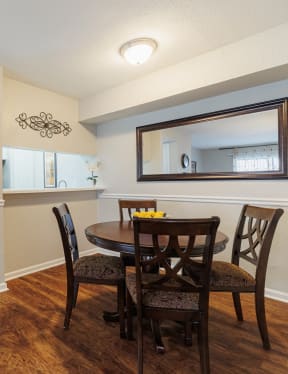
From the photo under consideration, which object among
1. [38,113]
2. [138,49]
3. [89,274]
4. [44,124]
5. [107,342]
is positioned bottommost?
[107,342]

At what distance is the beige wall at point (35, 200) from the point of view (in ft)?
9.51

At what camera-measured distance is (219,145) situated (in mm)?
2691

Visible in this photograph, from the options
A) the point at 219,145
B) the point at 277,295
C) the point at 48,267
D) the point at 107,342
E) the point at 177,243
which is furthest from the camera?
the point at 48,267

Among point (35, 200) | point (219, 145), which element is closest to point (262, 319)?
point (219, 145)

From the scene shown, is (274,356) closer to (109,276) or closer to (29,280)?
(109,276)

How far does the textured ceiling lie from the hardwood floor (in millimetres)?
2354

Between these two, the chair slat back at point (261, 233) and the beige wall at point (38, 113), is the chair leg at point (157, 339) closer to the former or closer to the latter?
the chair slat back at point (261, 233)

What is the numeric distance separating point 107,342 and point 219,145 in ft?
6.94

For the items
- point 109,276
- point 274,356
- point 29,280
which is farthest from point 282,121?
point 29,280

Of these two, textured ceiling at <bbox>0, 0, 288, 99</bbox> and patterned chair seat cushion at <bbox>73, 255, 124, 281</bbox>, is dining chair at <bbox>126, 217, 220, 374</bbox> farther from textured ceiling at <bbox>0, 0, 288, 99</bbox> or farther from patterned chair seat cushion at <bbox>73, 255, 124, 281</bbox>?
textured ceiling at <bbox>0, 0, 288, 99</bbox>

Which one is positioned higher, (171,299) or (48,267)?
(171,299)

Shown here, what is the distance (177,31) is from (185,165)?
4.54 feet

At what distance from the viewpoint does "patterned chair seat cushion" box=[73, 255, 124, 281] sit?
182 cm

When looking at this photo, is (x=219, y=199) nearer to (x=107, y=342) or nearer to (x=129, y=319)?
(x=129, y=319)
